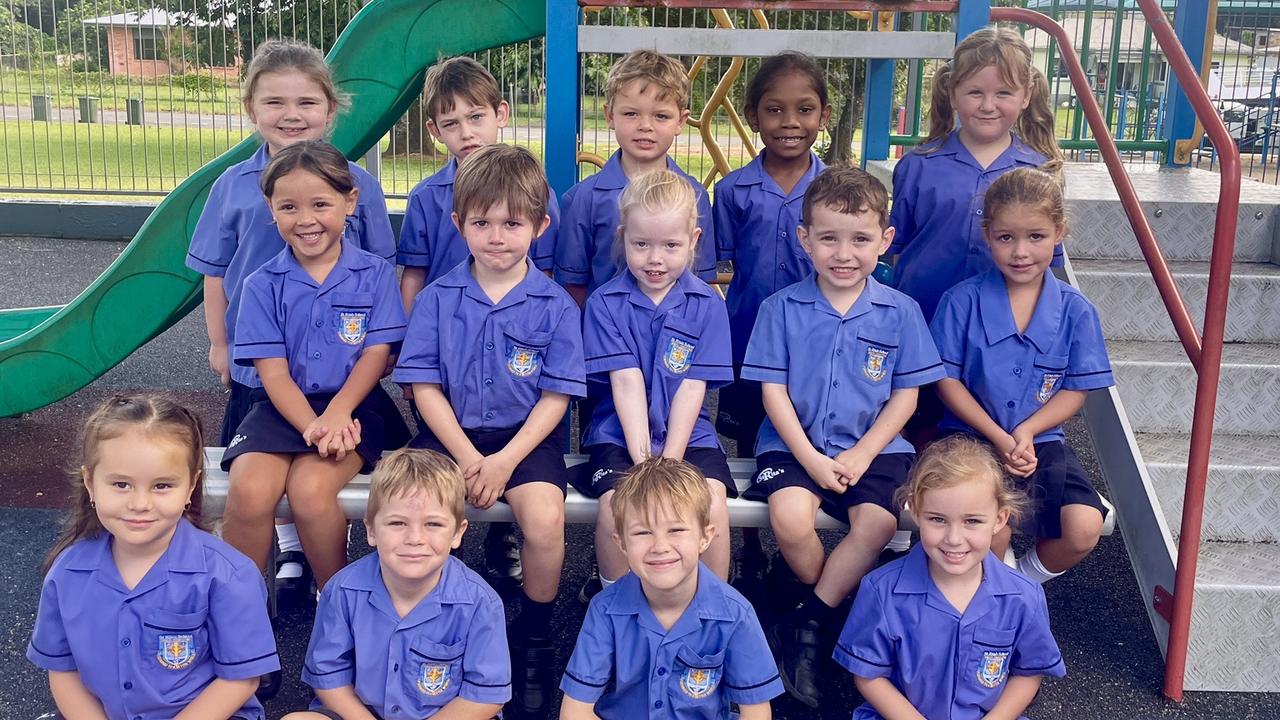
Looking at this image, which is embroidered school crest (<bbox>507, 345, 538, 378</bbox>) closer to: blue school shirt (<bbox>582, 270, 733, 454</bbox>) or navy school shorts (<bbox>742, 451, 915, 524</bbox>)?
blue school shirt (<bbox>582, 270, 733, 454</bbox>)

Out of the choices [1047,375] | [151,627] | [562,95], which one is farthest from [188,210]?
[1047,375]

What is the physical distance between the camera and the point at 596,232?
3.71m

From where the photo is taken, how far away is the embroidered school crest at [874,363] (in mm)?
3189

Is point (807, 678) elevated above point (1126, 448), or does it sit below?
below

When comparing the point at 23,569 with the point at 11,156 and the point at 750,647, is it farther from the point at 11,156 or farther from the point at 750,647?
the point at 11,156

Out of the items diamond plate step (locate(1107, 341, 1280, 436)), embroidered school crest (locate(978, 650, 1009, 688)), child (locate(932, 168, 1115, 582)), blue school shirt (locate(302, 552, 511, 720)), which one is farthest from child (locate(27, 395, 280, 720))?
diamond plate step (locate(1107, 341, 1280, 436))

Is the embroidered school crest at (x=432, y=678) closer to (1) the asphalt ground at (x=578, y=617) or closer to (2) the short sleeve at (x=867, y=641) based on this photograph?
(1) the asphalt ground at (x=578, y=617)

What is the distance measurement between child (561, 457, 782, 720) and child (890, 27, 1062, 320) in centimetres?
139

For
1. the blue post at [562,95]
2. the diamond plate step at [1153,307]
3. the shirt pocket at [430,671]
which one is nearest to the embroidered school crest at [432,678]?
the shirt pocket at [430,671]

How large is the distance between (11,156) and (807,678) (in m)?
10.0

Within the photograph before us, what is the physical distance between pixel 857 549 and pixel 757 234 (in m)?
1.14

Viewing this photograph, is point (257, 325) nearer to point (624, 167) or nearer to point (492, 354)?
point (492, 354)

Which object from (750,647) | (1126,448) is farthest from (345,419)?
(1126,448)

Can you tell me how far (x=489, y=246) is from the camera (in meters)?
3.12
